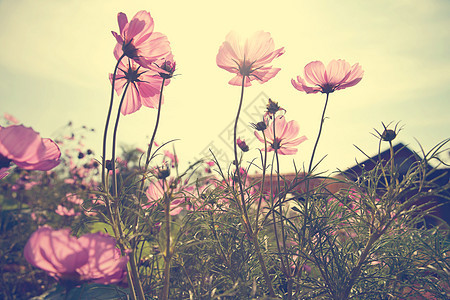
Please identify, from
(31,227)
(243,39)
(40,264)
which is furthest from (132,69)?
(31,227)

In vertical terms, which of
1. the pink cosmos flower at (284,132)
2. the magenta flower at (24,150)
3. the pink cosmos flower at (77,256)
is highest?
the pink cosmos flower at (284,132)

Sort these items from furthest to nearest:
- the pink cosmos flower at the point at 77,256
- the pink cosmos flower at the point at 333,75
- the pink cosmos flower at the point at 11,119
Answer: the pink cosmos flower at the point at 11,119 < the pink cosmos flower at the point at 333,75 < the pink cosmos flower at the point at 77,256

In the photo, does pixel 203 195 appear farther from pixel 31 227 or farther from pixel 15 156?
pixel 31 227

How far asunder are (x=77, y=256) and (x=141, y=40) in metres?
0.27

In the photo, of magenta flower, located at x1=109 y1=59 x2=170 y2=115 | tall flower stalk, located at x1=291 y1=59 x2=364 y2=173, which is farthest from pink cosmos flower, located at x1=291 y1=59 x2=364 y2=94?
magenta flower, located at x1=109 y1=59 x2=170 y2=115

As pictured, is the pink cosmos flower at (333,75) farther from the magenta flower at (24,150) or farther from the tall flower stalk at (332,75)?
the magenta flower at (24,150)

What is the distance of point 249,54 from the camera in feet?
1.55

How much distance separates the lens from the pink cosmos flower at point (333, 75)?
51cm

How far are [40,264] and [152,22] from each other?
1.00ft

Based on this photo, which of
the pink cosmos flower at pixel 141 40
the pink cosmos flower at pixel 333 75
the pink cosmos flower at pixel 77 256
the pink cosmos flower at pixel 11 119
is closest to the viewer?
the pink cosmos flower at pixel 77 256

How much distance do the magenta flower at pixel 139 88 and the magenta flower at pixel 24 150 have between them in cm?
18

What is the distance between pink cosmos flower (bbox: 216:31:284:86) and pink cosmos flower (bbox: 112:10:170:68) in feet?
0.34

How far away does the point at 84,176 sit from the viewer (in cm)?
213

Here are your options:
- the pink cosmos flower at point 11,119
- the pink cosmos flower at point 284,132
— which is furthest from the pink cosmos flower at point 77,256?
the pink cosmos flower at point 11,119
